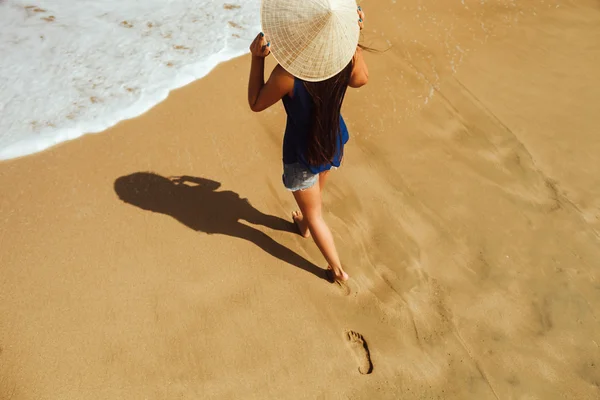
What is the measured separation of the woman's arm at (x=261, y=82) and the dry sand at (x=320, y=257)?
3.68ft

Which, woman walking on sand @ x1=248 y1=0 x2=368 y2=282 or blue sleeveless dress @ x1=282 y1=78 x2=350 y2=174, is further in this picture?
blue sleeveless dress @ x1=282 y1=78 x2=350 y2=174

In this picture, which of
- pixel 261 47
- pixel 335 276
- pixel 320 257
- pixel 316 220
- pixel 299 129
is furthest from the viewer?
pixel 320 257

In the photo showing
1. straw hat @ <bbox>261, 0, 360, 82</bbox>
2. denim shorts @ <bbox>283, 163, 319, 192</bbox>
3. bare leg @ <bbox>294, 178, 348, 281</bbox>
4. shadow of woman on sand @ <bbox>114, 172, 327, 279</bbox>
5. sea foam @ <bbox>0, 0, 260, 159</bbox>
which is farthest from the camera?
sea foam @ <bbox>0, 0, 260, 159</bbox>

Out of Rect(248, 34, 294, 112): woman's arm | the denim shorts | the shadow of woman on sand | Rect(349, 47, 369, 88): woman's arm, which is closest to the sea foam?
the shadow of woman on sand

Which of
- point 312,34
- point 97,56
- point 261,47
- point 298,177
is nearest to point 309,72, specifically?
point 312,34

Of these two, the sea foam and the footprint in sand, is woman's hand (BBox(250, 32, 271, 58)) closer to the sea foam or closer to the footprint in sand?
the footprint in sand

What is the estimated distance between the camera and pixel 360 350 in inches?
97.2

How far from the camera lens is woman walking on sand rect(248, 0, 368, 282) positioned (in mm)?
1667

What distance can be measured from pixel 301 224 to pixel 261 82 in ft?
3.71

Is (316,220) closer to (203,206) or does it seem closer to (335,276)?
(335,276)

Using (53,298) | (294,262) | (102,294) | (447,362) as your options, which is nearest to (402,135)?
(294,262)

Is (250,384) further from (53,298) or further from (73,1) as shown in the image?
(73,1)

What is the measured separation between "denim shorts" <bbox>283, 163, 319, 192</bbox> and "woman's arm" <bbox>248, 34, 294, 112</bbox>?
13.8 inches

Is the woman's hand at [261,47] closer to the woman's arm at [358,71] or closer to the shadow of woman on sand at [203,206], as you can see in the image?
the woman's arm at [358,71]
